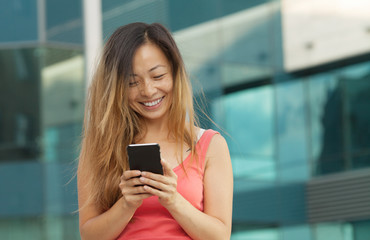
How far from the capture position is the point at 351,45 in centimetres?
1409

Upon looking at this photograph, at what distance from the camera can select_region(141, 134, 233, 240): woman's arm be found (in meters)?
2.39

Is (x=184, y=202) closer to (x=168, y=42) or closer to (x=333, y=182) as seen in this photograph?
(x=168, y=42)

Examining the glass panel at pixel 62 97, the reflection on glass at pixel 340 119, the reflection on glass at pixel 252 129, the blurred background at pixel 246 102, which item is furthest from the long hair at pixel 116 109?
the reflection on glass at pixel 340 119

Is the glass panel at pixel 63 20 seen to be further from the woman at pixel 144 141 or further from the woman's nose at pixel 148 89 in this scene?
the woman's nose at pixel 148 89

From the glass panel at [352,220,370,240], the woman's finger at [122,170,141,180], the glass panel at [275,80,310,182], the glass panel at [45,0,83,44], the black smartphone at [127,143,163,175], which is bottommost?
the glass panel at [352,220,370,240]

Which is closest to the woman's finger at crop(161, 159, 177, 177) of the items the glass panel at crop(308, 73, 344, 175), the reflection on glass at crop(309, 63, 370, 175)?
the reflection on glass at crop(309, 63, 370, 175)

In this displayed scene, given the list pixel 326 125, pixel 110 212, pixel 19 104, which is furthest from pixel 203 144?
pixel 326 125

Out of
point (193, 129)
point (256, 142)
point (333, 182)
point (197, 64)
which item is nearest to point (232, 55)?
point (197, 64)

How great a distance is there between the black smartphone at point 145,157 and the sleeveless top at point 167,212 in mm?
238

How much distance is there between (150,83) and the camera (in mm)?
2564

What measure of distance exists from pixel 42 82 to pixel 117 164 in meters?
10.8

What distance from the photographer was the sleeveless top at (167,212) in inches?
99.6

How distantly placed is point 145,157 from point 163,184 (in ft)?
0.35

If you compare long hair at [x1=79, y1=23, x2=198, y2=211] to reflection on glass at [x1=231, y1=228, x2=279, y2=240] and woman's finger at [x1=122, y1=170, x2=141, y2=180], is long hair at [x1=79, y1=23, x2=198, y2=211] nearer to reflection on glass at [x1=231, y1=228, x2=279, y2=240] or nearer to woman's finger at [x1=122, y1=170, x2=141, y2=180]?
woman's finger at [x1=122, y1=170, x2=141, y2=180]
